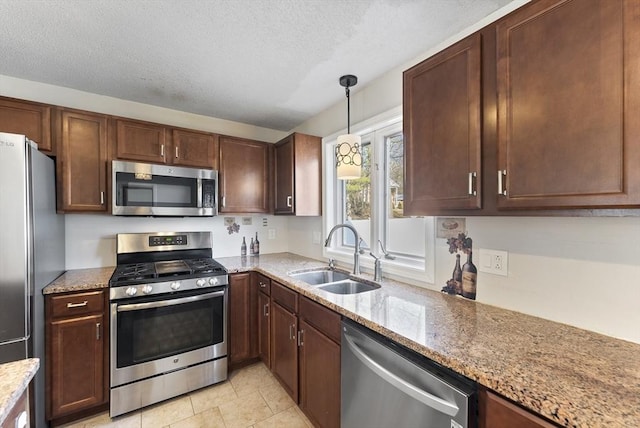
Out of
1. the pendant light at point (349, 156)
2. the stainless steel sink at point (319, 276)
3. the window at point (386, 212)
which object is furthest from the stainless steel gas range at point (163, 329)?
the pendant light at point (349, 156)

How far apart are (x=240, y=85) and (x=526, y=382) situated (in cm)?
243

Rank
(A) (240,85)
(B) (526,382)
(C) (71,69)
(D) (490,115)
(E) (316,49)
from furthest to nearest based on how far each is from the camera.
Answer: (A) (240,85) < (C) (71,69) < (E) (316,49) < (D) (490,115) < (B) (526,382)

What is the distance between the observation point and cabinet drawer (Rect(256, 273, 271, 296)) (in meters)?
2.30

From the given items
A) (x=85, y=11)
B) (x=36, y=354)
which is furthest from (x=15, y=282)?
(x=85, y=11)

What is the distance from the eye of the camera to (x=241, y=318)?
2.45 m

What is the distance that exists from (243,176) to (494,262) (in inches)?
89.3

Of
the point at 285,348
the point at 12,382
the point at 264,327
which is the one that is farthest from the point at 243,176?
the point at 12,382

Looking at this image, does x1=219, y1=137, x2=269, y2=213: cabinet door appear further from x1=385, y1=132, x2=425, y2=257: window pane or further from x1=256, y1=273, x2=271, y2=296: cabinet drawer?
x1=385, y1=132, x2=425, y2=257: window pane

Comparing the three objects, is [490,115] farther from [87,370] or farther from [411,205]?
[87,370]

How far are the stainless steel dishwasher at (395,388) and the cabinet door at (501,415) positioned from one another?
0.02 meters

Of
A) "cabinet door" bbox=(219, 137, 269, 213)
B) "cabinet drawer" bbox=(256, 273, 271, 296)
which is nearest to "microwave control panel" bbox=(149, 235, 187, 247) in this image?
"cabinet door" bbox=(219, 137, 269, 213)

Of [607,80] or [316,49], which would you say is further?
[316,49]

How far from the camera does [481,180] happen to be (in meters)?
1.18

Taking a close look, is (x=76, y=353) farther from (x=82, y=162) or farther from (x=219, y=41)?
(x=219, y=41)
